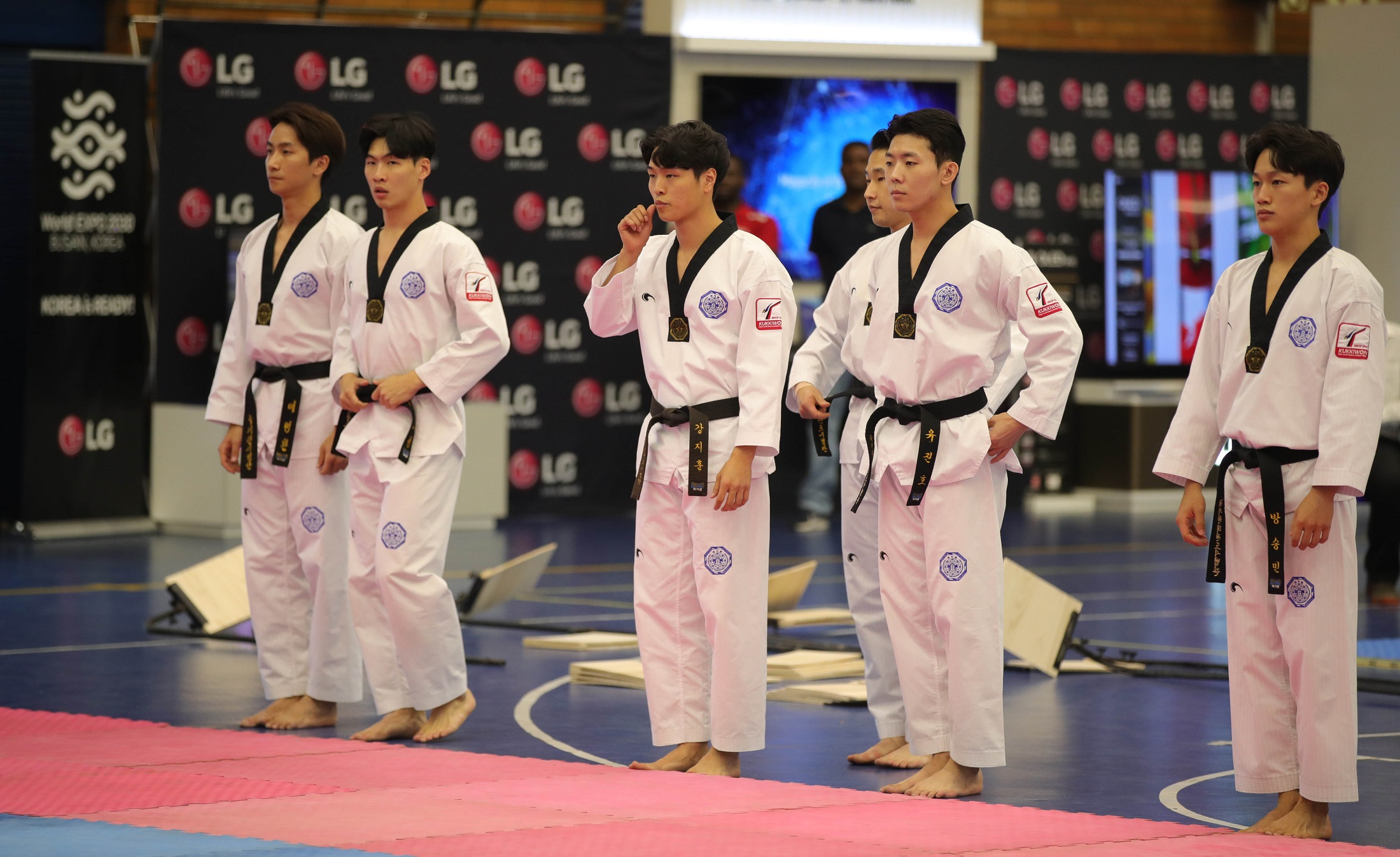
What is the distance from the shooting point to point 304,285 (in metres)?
5.53

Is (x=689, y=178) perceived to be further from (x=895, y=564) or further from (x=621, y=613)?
(x=621, y=613)

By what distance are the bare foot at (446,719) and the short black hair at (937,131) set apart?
2036 millimetres

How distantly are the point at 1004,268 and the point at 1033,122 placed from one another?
28.2 feet

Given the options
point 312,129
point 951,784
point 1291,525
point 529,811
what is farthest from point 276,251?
point 1291,525

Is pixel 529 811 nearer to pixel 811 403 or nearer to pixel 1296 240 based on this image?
pixel 811 403

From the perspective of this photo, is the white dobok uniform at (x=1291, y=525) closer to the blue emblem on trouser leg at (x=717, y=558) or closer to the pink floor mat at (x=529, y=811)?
the pink floor mat at (x=529, y=811)

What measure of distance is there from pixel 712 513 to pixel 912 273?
77 cm

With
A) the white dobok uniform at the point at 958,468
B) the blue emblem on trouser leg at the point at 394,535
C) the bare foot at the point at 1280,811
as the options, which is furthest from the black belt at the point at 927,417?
the blue emblem on trouser leg at the point at 394,535

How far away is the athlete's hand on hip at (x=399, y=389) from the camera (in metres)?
5.14

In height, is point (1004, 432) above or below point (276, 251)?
below

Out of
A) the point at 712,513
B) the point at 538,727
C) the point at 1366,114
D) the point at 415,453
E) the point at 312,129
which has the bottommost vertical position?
the point at 538,727

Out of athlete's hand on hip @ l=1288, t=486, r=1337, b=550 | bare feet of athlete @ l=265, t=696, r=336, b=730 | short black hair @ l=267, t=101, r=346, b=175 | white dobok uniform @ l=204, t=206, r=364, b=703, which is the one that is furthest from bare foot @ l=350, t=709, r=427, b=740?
athlete's hand on hip @ l=1288, t=486, r=1337, b=550

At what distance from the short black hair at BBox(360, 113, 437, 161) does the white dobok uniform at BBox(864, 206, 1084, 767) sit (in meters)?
1.52

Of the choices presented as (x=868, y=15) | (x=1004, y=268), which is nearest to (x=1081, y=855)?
(x=1004, y=268)
